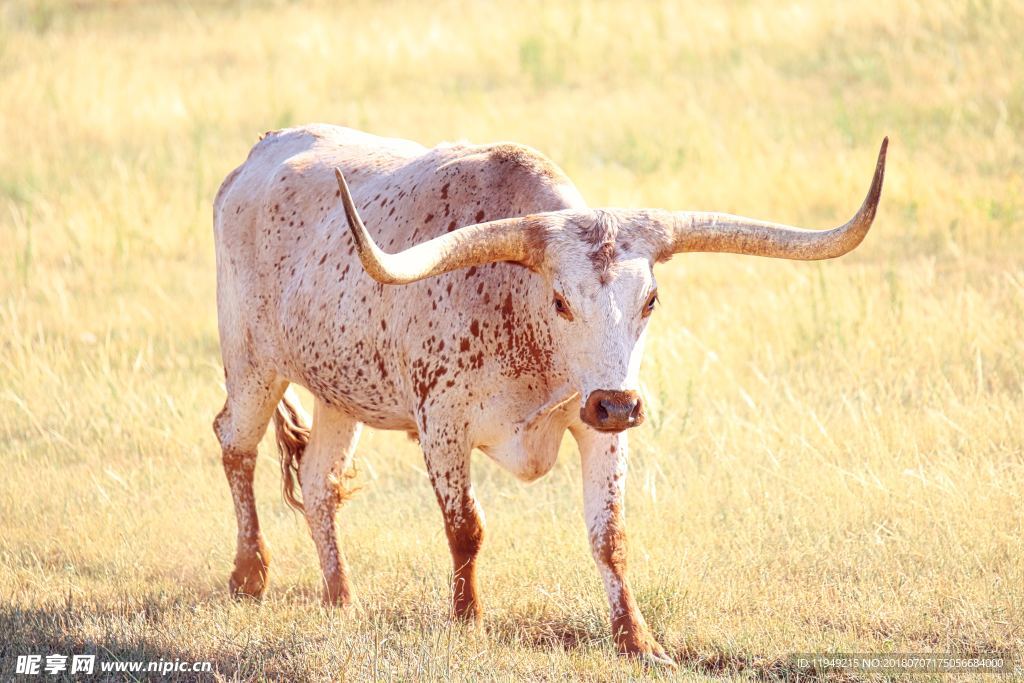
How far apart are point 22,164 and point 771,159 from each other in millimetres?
6711

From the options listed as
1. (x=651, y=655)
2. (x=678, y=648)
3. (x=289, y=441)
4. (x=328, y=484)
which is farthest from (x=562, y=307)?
(x=289, y=441)

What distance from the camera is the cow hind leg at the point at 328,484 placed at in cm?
621

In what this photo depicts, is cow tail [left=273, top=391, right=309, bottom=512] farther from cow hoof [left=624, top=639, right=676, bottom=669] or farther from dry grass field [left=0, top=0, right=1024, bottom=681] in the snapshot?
cow hoof [left=624, top=639, right=676, bottom=669]

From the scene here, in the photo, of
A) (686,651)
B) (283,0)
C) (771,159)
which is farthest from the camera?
(283,0)

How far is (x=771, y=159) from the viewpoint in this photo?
40.7 ft

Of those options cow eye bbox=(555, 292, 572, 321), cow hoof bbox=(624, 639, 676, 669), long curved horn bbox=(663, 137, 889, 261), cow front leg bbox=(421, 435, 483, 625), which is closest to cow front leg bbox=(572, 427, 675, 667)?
cow hoof bbox=(624, 639, 676, 669)

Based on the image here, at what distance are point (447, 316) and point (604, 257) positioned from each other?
31.2 inches

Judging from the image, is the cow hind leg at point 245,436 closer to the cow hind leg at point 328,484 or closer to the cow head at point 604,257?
the cow hind leg at point 328,484

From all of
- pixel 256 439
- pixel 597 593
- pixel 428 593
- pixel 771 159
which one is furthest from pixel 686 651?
pixel 771 159

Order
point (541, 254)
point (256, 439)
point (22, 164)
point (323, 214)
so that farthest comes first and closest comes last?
point (22, 164)
point (256, 439)
point (323, 214)
point (541, 254)

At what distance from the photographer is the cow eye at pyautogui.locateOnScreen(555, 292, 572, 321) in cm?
497

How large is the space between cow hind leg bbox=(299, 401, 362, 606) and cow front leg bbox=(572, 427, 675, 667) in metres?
1.21

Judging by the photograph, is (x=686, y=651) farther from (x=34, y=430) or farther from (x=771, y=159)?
(x=771, y=159)

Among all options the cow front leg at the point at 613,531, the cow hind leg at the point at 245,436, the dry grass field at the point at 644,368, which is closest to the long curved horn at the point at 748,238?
the cow front leg at the point at 613,531
